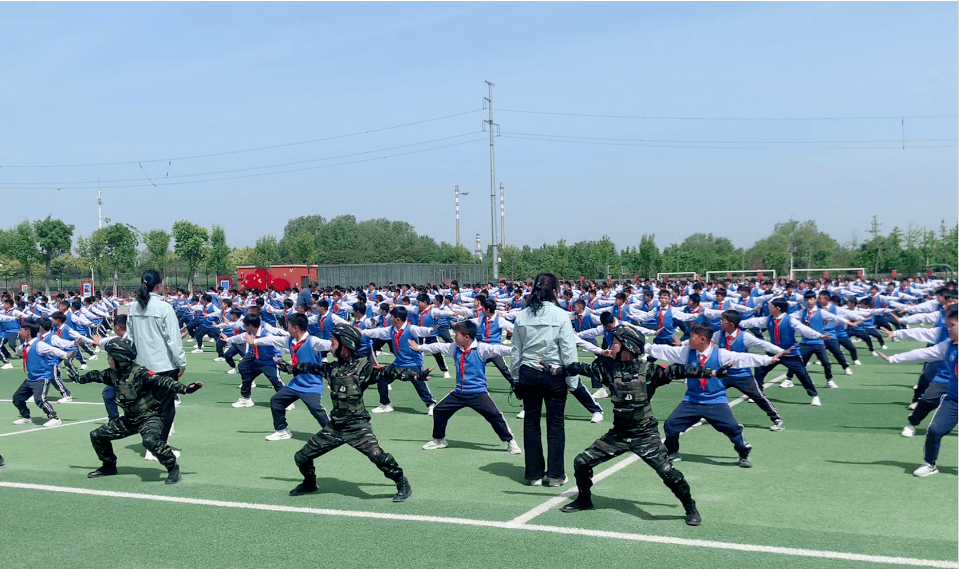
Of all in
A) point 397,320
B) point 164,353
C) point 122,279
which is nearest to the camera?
point 164,353

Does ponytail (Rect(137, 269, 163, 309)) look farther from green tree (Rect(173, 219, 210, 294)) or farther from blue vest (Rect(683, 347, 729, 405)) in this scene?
green tree (Rect(173, 219, 210, 294))

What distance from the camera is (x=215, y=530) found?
6.14 meters

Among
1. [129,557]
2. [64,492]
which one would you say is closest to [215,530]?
[129,557]

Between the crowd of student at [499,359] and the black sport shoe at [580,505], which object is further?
the crowd of student at [499,359]

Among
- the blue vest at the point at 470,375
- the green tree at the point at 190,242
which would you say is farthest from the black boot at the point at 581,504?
the green tree at the point at 190,242

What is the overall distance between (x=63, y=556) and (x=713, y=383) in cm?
604

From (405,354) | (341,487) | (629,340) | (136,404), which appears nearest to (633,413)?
(629,340)

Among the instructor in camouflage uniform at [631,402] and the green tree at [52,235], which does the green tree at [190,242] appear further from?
the instructor in camouflage uniform at [631,402]

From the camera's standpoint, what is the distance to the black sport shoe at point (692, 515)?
6059mm

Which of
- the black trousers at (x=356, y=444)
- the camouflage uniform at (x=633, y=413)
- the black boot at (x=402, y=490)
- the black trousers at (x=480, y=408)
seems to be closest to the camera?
the camouflage uniform at (x=633, y=413)

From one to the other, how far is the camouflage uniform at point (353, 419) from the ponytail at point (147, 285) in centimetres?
290

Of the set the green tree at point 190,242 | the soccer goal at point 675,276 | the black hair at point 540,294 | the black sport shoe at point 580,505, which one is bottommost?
the black sport shoe at point 580,505

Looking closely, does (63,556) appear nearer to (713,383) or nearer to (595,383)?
(595,383)

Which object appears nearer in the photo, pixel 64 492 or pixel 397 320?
pixel 64 492
